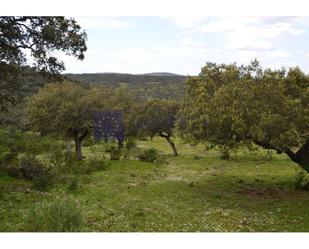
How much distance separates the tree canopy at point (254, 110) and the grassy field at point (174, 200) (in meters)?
3.61

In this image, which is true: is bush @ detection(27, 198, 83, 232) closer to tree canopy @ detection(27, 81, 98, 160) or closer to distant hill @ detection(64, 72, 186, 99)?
tree canopy @ detection(27, 81, 98, 160)

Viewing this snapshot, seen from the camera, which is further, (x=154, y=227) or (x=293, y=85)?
(x=293, y=85)

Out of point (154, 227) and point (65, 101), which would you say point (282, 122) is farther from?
point (65, 101)

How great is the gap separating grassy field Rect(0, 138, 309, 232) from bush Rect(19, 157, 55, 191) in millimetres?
1587

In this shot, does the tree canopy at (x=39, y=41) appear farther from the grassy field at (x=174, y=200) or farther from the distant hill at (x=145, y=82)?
the distant hill at (x=145, y=82)

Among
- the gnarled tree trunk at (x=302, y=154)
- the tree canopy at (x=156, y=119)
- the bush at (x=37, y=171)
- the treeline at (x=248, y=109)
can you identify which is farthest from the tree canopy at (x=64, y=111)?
the bush at (x=37, y=171)

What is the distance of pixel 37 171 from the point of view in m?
21.8

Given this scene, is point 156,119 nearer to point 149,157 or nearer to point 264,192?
point 149,157

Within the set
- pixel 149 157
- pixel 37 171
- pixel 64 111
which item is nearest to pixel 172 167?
pixel 149 157

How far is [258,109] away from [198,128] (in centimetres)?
550

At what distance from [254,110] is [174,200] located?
8.02 metres

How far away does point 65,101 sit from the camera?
54.7 meters

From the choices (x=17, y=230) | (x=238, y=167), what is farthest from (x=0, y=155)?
(x=238, y=167)

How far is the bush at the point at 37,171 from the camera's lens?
21273 millimetres
